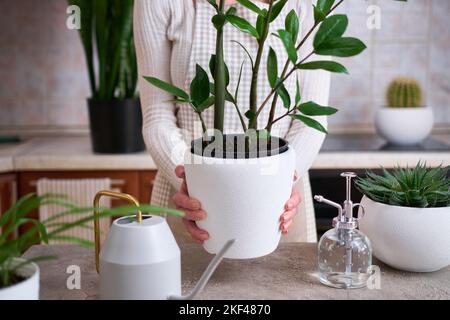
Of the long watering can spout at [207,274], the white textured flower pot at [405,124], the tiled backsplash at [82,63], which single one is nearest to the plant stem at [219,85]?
the long watering can spout at [207,274]

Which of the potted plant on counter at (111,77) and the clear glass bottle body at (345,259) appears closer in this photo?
the clear glass bottle body at (345,259)

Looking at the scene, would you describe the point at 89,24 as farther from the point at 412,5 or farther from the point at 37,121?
the point at 412,5

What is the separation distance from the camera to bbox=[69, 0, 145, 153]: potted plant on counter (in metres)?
2.10

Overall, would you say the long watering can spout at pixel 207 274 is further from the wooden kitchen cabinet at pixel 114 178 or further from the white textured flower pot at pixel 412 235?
the wooden kitchen cabinet at pixel 114 178

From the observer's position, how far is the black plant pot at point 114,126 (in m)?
2.12

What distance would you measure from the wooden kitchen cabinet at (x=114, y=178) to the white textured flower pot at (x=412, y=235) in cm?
130

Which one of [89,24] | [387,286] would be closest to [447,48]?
[89,24]

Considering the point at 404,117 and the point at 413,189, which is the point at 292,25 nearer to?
the point at 413,189

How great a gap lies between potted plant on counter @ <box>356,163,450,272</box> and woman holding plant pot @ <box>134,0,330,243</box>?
1.11 feet

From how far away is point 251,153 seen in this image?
31.1 inches

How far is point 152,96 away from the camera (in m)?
1.29

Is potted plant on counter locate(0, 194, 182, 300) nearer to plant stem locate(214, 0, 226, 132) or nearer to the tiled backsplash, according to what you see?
plant stem locate(214, 0, 226, 132)

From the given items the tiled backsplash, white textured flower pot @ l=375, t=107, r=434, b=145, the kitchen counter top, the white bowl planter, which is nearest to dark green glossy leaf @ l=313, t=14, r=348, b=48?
the white bowl planter

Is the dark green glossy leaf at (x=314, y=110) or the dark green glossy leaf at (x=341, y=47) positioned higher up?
the dark green glossy leaf at (x=341, y=47)
